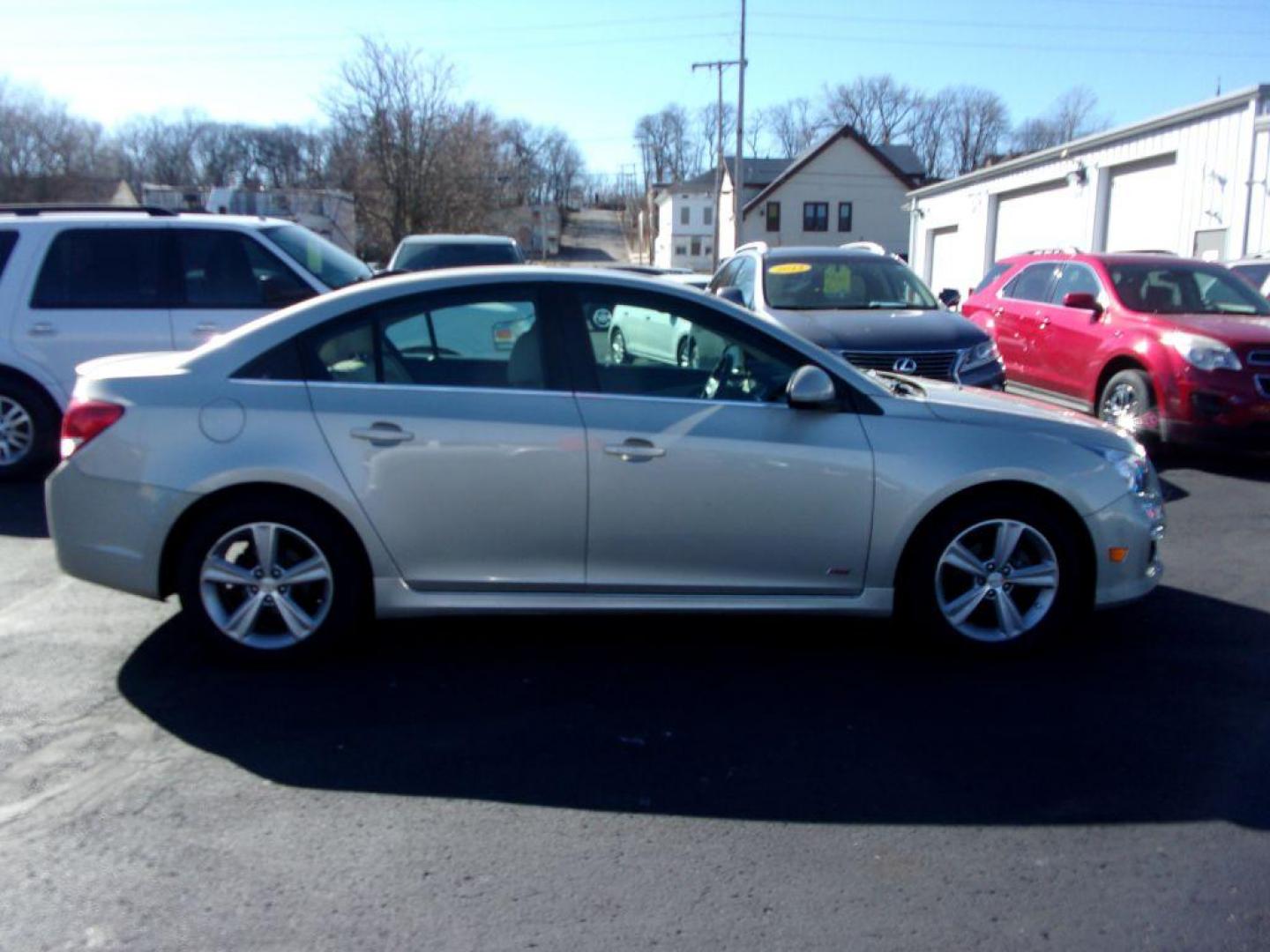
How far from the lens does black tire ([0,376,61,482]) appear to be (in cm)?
825

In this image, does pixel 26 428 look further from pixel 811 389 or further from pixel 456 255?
pixel 456 255

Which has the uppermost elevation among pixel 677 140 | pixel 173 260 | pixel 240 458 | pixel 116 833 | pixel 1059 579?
pixel 677 140

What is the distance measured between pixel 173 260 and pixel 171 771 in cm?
535

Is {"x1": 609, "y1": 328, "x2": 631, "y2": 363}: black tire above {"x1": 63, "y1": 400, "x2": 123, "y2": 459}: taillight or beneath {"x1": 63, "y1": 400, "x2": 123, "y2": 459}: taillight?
above

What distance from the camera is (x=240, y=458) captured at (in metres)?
4.52

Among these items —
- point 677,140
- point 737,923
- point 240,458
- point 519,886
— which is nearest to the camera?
point 737,923

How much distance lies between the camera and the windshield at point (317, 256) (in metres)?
8.46

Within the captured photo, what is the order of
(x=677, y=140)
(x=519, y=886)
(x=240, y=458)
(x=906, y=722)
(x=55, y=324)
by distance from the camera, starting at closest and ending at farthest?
(x=519, y=886) < (x=906, y=722) < (x=240, y=458) < (x=55, y=324) < (x=677, y=140)

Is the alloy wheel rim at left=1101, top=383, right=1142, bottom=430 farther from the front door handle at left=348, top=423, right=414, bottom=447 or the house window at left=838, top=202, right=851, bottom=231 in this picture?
the house window at left=838, top=202, right=851, bottom=231

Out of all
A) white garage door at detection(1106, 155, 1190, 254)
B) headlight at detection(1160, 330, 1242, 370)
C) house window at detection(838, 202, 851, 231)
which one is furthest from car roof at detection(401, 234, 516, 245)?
house window at detection(838, 202, 851, 231)

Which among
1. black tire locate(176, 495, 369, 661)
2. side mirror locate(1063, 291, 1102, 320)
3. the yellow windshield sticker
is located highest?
the yellow windshield sticker

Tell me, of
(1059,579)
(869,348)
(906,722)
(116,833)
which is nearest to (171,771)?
(116,833)

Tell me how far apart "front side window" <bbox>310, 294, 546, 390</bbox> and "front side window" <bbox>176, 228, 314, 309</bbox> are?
3851mm

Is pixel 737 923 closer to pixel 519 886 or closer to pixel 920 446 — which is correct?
pixel 519 886
